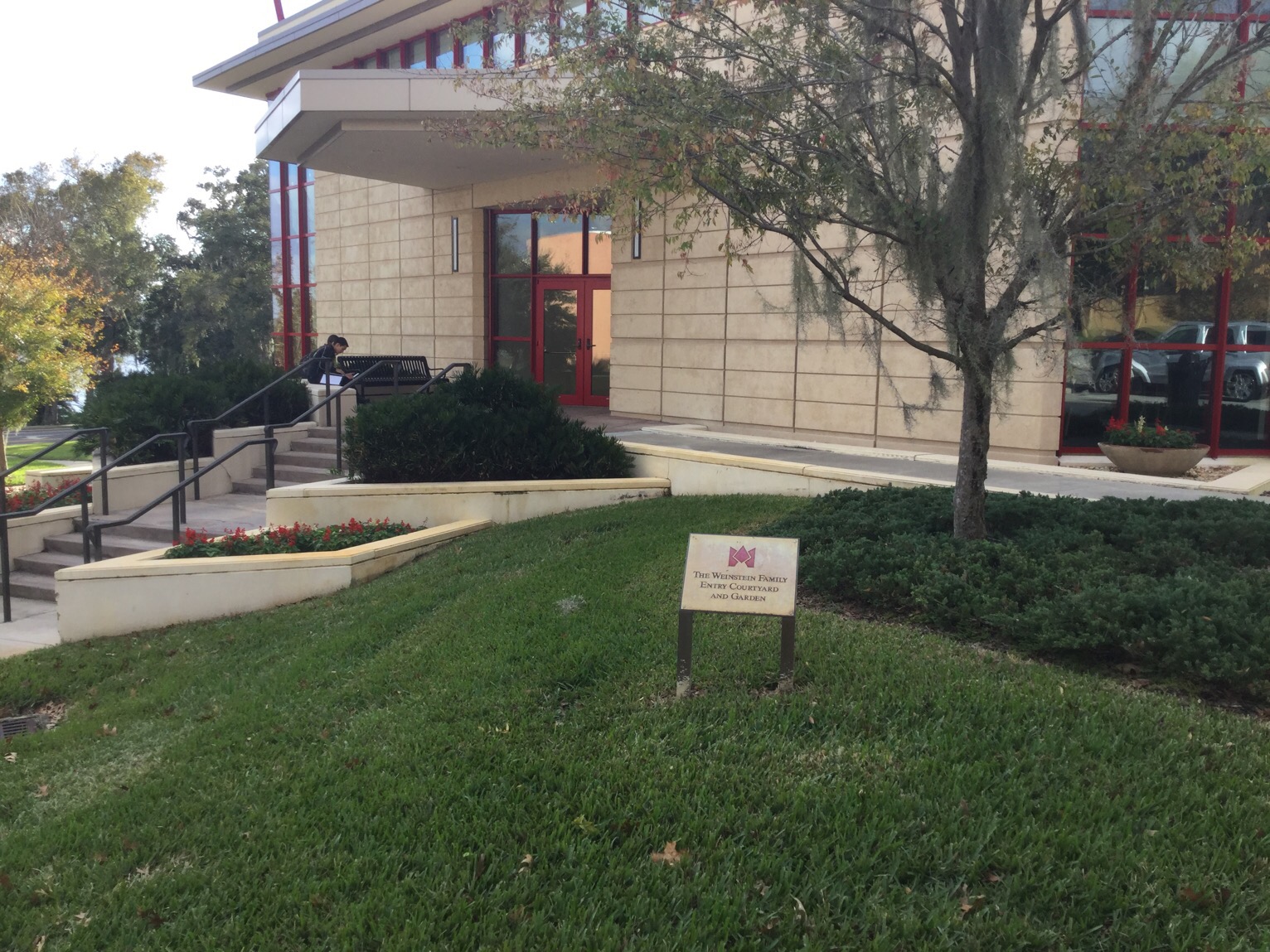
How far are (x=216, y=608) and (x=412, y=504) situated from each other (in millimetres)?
2397

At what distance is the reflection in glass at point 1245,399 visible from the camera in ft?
43.4

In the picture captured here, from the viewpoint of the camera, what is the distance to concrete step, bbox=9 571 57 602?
10.7 metres

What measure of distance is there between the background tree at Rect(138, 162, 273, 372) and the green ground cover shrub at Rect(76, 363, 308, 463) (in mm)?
24135

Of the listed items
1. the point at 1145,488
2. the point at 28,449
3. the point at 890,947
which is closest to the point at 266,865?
the point at 890,947

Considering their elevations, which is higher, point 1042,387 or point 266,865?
point 1042,387

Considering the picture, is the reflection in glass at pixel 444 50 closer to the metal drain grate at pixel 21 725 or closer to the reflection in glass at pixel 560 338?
the reflection in glass at pixel 560 338

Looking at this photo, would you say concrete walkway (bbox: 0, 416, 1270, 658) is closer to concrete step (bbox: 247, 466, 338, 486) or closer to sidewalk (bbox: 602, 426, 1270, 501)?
sidewalk (bbox: 602, 426, 1270, 501)

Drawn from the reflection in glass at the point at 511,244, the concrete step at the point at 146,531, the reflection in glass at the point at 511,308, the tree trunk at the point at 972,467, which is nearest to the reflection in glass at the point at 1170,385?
the tree trunk at the point at 972,467

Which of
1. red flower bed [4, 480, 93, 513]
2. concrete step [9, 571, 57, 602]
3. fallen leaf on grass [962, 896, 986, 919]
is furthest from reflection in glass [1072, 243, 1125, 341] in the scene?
red flower bed [4, 480, 93, 513]

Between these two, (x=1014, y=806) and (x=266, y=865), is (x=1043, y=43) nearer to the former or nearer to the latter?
(x=1014, y=806)

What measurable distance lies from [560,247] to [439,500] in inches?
415

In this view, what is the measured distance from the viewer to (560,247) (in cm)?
1994

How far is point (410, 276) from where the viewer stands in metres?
23.0

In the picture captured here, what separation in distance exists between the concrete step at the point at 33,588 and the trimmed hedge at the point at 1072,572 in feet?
26.5
